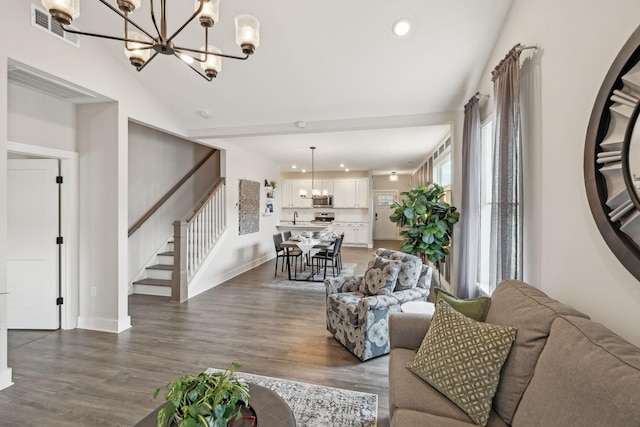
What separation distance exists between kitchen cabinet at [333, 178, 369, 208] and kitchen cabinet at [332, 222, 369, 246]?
64cm

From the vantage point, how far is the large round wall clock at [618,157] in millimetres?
1192

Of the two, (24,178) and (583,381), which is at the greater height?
(24,178)

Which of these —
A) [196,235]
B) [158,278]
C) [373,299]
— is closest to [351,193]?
[196,235]

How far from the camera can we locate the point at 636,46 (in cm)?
118

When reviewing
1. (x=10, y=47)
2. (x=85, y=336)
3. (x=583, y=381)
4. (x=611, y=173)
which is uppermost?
(x=10, y=47)

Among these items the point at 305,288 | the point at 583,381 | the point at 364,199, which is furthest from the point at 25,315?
the point at 364,199

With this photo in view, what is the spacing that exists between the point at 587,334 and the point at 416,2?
2.72 meters

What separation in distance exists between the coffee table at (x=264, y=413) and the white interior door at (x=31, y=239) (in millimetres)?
3236

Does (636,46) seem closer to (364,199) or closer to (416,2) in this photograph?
(416,2)

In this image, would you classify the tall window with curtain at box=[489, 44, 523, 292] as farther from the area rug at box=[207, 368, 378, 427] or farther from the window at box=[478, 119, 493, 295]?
the area rug at box=[207, 368, 378, 427]

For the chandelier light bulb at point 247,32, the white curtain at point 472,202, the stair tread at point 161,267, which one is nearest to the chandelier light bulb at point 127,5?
the chandelier light bulb at point 247,32

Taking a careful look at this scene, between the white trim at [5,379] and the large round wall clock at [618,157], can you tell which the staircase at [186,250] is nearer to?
the white trim at [5,379]

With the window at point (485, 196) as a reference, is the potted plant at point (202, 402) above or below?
below

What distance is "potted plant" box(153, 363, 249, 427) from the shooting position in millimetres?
1031
